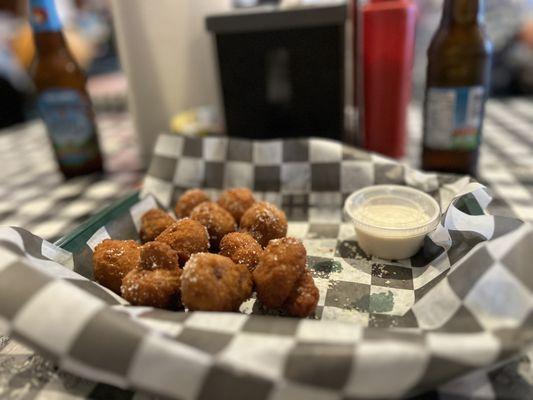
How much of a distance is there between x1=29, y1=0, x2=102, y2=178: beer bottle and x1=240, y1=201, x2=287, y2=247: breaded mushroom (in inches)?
32.6

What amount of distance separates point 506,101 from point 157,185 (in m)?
2.00

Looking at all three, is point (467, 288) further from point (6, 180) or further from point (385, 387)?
point (6, 180)

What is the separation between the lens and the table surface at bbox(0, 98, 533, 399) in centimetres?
64

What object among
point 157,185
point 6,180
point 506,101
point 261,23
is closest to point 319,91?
point 261,23

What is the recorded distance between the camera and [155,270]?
2.65ft

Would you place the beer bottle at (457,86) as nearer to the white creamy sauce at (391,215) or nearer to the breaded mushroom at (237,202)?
the white creamy sauce at (391,215)

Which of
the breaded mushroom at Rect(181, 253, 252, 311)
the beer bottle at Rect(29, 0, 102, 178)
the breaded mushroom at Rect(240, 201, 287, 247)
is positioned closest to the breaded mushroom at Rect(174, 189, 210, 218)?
the breaded mushroom at Rect(240, 201, 287, 247)

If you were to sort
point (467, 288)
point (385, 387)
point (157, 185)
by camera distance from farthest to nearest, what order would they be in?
point (157, 185), point (467, 288), point (385, 387)

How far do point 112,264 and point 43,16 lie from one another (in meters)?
0.98

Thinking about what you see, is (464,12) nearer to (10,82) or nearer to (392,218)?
(392,218)

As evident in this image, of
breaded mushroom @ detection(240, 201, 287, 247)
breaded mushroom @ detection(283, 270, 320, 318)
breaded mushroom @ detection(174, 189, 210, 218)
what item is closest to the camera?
breaded mushroom @ detection(283, 270, 320, 318)

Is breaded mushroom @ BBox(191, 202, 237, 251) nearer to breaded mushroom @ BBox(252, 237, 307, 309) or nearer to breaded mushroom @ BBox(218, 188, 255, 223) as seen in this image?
breaded mushroom @ BBox(218, 188, 255, 223)

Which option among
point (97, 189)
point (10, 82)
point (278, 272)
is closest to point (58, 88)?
point (97, 189)

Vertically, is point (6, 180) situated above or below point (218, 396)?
below
